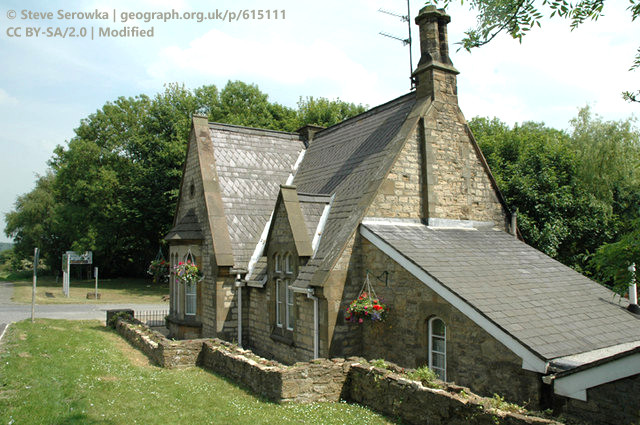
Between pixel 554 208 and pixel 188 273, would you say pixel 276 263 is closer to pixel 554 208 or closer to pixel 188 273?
pixel 188 273

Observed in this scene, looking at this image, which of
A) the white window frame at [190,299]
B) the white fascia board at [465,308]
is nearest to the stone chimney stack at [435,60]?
the white fascia board at [465,308]

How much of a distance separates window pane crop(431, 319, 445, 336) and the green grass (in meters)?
2.65

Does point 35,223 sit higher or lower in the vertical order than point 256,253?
Result: higher

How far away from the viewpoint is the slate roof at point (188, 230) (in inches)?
685

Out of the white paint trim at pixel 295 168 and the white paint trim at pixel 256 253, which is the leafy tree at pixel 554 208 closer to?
the white paint trim at pixel 295 168

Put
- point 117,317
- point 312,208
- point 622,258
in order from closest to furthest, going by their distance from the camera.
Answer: point 622,258, point 312,208, point 117,317

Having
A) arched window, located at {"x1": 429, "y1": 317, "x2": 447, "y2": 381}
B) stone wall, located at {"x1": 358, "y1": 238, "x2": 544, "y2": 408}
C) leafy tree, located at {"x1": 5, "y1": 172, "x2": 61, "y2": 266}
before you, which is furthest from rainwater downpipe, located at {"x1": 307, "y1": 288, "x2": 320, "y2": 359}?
leafy tree, located at {"x1": 5, "y1": 172, "x2": 61, "y2": 266}

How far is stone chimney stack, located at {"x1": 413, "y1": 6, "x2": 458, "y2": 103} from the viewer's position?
14469 mm

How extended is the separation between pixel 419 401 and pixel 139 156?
1484 inches

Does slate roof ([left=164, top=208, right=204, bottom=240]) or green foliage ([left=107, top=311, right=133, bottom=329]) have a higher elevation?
slate roof ([left=164, top=208, right=204, bottom=240])

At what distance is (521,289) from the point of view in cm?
1016

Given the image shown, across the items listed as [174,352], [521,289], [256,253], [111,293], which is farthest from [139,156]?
[521,289]

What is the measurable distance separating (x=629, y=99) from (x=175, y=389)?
404 inches

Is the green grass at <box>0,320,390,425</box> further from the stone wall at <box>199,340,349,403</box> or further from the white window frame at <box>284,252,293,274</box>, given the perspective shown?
the white window frame at <box>284,252,293,274</box>
